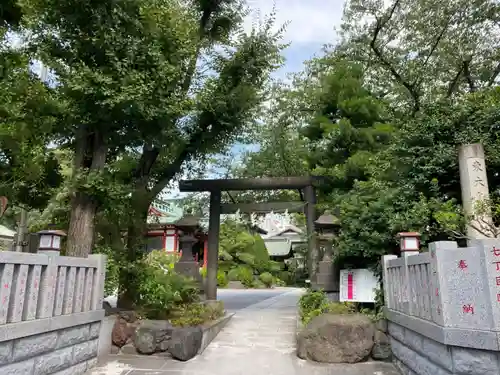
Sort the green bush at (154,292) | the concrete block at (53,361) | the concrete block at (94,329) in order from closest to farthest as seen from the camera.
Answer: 1. the concrete block at (53,361)
2. the concrete block at (94,329)
3. the green bush at (154,292)

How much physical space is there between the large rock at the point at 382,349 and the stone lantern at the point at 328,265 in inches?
81.1

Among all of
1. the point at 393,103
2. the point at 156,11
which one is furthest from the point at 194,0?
the point at 393,103

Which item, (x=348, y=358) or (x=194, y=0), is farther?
(x=194, y=0)

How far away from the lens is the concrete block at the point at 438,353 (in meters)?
3.80

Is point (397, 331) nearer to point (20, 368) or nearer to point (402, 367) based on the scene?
point (402, 367)

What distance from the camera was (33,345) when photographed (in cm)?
424

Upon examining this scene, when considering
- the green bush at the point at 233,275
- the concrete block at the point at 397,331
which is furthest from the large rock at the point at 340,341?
the green bush at the point at 233,275

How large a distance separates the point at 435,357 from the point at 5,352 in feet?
15.3

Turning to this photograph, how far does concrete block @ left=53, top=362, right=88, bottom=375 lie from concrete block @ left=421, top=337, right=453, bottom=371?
4.65 m

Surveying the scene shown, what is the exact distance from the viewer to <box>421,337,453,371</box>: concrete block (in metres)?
3.80

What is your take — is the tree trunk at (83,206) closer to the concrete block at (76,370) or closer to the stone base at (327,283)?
the concrete block at (76,370)

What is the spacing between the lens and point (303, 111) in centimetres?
1558

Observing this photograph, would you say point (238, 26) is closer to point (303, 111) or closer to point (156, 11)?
point (156, 11)

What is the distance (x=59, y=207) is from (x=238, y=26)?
19.6 feet
